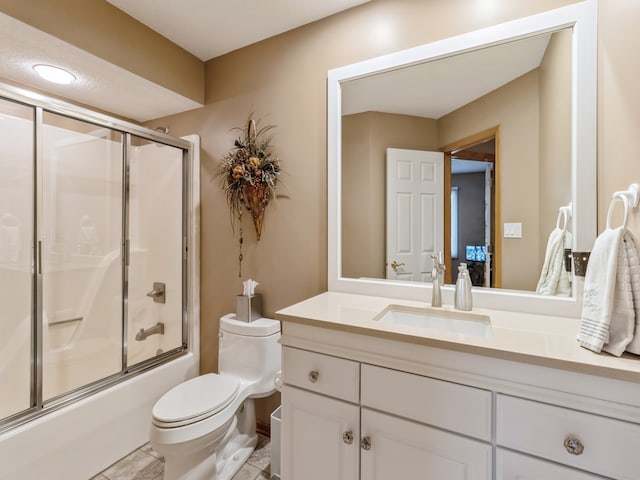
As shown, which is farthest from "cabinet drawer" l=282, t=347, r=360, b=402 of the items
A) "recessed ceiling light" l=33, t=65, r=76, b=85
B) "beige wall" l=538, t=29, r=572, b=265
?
"recessed ceiling light" l=33, t=65, r=76, b=85

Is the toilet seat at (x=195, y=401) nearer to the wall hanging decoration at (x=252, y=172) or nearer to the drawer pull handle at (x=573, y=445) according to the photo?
the wall hanging decoration at (x=252, y=172)

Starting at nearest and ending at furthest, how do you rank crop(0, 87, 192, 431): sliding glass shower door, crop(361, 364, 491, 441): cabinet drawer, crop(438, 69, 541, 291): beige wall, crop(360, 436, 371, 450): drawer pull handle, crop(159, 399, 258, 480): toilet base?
crop(361, 364, 491, 441): cabinet drawer < crop(360, 436, 371, 450): drawer pull handle < crop(438, 69, 541, 291): beige wall < crop(159, 399, 258, 480): toilet base < crop(0, 87, 192, 431): sliding glass shower door

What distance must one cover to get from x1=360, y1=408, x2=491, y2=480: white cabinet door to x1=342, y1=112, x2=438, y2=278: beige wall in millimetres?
720

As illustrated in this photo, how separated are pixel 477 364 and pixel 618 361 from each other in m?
0.32

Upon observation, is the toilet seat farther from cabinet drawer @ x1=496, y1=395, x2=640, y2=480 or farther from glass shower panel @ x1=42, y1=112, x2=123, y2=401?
cabinet drawer @ x1=496, y1=395, x2=640, y2=480

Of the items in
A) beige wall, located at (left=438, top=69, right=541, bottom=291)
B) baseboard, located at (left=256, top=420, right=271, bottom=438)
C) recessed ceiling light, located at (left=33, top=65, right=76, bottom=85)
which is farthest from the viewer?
baseboard, located at (left=256, top=420, right=271, bottom=438)

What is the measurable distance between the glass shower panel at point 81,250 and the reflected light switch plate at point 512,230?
224 cm

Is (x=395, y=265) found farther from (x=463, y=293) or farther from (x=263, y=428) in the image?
(x=263, y=428)

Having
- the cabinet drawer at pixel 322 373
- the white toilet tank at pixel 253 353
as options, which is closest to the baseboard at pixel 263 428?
the white toilet tank at pixel 253 353

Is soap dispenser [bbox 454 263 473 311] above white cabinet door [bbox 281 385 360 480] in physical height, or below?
above

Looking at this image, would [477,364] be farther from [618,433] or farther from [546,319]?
[546,319]

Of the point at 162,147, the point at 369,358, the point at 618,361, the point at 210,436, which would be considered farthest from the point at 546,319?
the point at 162,147

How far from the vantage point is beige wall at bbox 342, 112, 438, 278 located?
156 centimetres

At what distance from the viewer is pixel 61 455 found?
144 centimetres
